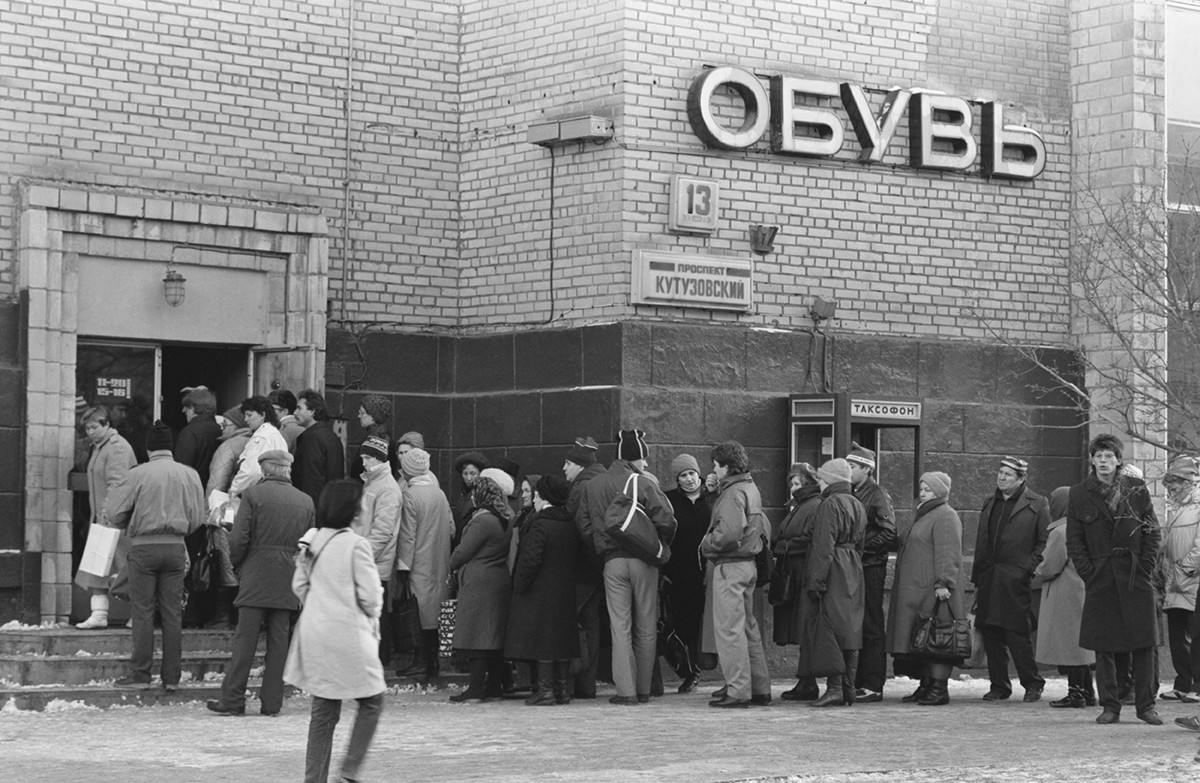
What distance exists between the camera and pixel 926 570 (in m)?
14.2

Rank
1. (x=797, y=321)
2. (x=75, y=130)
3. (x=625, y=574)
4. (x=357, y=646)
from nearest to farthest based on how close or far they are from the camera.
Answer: (x=357, y=646), (x=625, y=574), (x=75, y=130), (x=797, y=321)

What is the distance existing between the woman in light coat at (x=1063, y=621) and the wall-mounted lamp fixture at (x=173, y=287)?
7170 mm

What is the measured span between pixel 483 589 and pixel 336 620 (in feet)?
16.0

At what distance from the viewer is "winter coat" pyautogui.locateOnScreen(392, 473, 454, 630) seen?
1436 centimetres

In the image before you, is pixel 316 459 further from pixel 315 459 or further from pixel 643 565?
pixel 643 565

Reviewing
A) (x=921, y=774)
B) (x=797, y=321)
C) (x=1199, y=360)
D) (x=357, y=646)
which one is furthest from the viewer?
(x=1199, y=360)

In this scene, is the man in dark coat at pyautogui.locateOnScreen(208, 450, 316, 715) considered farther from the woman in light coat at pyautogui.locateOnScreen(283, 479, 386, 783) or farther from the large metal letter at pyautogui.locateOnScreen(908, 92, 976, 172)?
the large metal letter at pyautogui.locateOnScreen(908, 92, 976, 172)

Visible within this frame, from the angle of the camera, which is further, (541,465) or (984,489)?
(984,489)

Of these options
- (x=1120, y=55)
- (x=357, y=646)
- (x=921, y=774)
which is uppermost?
(x=1120, y=55)

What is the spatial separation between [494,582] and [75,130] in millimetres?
5121

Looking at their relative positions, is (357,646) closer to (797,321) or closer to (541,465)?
(541,465)

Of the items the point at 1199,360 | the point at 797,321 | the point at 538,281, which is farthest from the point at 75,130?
the point at 1199,360

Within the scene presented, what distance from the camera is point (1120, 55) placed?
17.8 m

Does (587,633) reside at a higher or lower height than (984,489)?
lower
